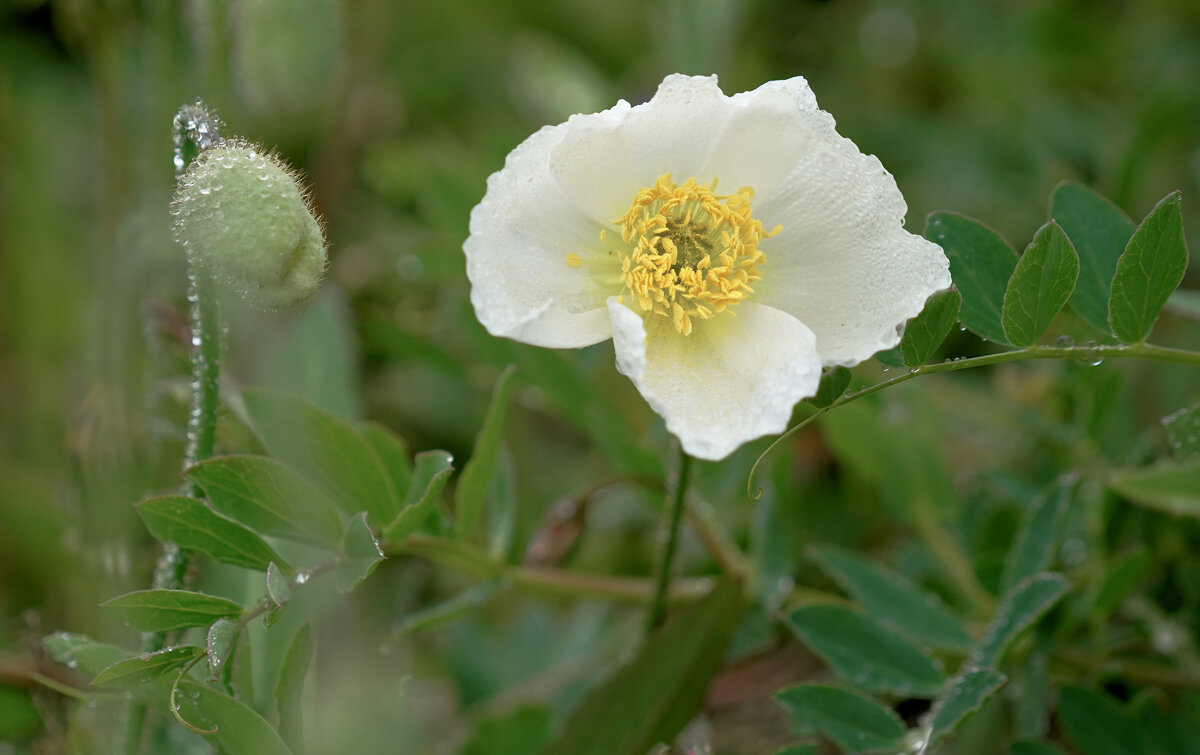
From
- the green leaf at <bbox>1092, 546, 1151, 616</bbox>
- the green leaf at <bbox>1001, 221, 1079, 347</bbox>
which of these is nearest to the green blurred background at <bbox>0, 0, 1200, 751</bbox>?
the green leaf at <bbox>1092, 546, 1151, 616</bbox>

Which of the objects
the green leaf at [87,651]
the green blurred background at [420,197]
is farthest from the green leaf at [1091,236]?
the green leaf at [87,651]

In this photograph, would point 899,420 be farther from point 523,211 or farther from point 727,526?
point 523,211

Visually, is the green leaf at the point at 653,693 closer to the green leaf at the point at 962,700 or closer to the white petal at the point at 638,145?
the green leaf at the point at 962,700

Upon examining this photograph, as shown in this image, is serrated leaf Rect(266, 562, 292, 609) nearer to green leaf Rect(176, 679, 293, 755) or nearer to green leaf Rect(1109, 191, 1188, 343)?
green leaf Rect(176, 679, 293, 755)

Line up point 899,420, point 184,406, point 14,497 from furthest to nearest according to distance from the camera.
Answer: point 14,497
point 899,420
point 184,406

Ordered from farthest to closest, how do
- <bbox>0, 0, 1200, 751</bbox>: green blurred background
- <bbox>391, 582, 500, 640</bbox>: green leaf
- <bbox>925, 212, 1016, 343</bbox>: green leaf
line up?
A: <bbox>0, 0, 1200, 751</bbox>: green blurred background → <bbox>391, 582, 500, 640</bbox>: green leaf → <bbox>925, 212, 1016, 343</bbox>: green leaf

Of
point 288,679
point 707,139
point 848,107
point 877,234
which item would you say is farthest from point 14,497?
point 848,107
